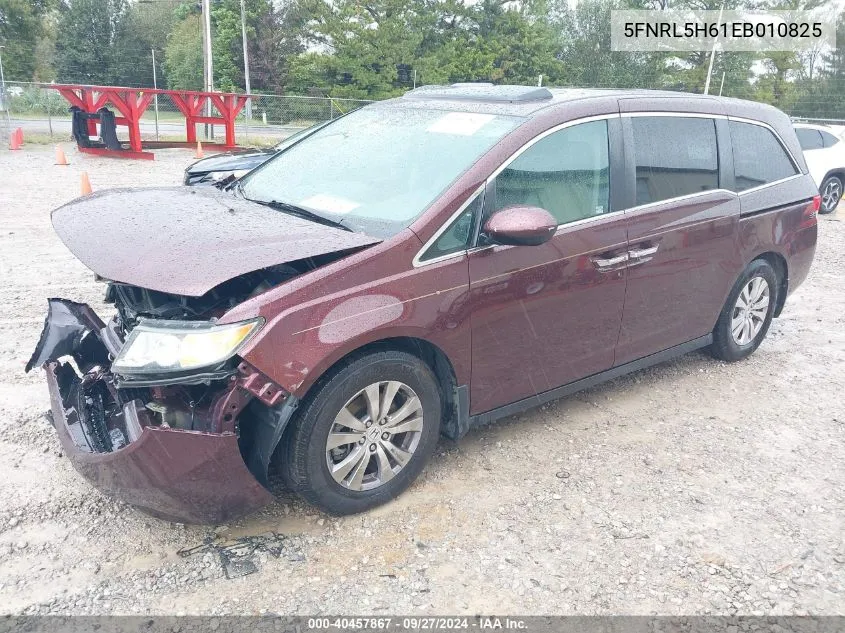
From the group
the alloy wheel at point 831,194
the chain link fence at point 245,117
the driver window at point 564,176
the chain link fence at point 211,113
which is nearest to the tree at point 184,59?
the chain link fence at point 211,113

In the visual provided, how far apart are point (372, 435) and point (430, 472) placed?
2.00 ft

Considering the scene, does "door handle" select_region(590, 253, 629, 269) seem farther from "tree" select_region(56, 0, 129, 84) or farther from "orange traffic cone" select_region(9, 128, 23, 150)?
"tree" select_region(56, 0, 129, 84)

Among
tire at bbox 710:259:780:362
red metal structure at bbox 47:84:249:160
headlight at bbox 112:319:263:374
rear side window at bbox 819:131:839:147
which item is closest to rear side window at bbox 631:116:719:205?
tire at bbox 710:259:780:362

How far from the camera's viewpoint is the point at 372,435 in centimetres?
301

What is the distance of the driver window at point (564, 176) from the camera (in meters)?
3.36

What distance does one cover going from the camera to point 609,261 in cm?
371

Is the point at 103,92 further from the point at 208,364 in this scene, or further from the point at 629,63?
the point at 629,63

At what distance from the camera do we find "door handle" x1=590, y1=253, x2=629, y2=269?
3652 millimetres

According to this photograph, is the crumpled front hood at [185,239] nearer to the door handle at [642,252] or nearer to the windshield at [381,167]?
the windshield at [381,167]

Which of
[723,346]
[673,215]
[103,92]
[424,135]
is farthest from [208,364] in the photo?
[103,92]

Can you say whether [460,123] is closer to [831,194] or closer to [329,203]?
[329,203]

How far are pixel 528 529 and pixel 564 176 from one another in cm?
175

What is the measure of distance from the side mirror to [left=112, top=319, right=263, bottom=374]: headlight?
113 centimetres

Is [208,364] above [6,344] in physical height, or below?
above
